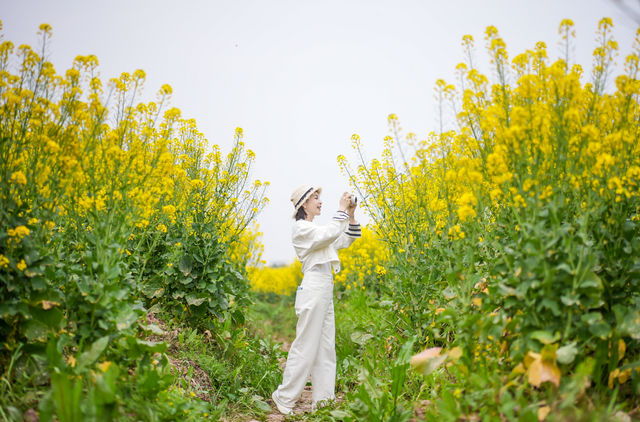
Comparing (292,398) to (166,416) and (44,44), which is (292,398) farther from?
(44,44)

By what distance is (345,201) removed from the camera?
3.98m

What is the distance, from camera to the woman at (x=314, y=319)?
376cm

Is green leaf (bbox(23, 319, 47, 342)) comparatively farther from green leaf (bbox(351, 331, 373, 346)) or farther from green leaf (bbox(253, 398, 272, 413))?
green leaf (bbox(351, 331, 373, 346))

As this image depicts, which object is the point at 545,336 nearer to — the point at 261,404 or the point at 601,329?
the point at 601,329

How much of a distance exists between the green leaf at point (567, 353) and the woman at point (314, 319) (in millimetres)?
2087

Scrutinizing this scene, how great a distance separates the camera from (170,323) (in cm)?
404

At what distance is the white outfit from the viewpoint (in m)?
3.76

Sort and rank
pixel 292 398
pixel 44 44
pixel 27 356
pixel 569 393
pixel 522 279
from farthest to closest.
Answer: pixel 292 398, pixel 44 44, pixel 27 356, pixel 522 279, pixel 569 393

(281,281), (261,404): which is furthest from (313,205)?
(281,281)

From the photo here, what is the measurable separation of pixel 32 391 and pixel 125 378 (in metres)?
0.45

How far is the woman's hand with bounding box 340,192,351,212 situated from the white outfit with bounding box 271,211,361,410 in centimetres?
6

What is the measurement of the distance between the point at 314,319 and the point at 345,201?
41.4 inches

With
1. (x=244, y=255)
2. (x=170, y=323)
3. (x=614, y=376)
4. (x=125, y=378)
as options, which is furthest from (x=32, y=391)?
(x=244, y=255)

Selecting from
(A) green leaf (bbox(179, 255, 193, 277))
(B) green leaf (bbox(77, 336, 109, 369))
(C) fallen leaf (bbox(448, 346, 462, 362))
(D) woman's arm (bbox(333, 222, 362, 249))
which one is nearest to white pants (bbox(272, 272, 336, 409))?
(D) woman's arm (bbox(333, 222, 362, 249))
